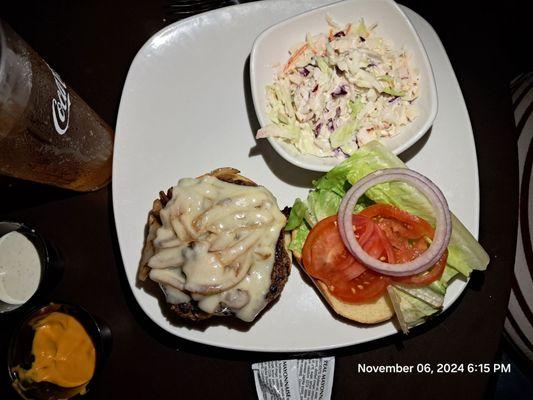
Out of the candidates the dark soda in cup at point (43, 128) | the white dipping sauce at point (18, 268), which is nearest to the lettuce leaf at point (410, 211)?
the dark soda in cup at point (43, 128)

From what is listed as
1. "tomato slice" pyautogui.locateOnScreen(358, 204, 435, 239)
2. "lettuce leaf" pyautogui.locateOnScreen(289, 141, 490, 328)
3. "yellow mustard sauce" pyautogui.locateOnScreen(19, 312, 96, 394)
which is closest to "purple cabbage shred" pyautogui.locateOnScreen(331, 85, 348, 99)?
"lettuce leaf" pyautogui.locateOnScreen(289, 141, 490, 328)

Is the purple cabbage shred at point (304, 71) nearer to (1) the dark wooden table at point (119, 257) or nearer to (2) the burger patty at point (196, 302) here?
(2) the burger patty at point (196, 302)

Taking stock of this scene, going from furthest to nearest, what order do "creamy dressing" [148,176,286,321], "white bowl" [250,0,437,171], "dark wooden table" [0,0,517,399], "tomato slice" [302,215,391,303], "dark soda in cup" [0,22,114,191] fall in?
"dark wooden table" [0,0,517,399] < "white bowl" [250,0,437,171] < "tomato slice" [302,215,391,303] < "creamy dressing" [148,176,286,321] < "dark soda in cup" [0,22,114,191]

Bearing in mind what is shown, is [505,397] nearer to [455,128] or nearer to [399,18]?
[455,128]

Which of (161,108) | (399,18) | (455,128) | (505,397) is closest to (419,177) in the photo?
(455,128)

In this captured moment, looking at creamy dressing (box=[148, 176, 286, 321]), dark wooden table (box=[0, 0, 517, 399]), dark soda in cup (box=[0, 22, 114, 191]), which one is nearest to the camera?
dark soda in cup (box=[0, 22, 114, 191])

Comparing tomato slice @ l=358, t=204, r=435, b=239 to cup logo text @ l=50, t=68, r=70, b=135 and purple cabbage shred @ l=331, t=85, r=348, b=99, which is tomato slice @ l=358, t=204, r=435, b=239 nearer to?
purple cabbage shred @ l=331, t=85, r=348, b=99
